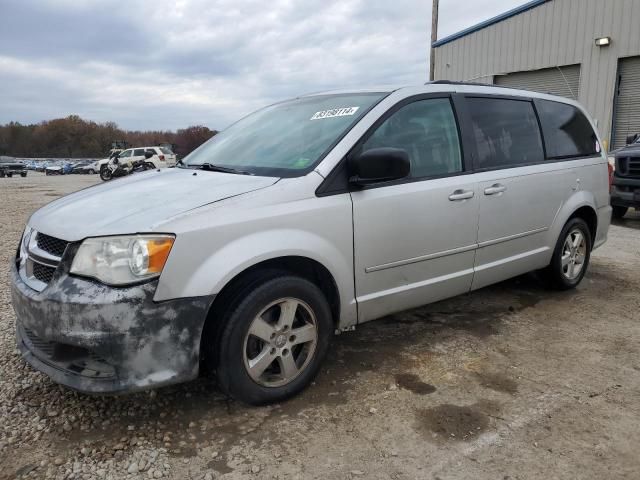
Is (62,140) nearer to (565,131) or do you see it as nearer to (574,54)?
(574,54)

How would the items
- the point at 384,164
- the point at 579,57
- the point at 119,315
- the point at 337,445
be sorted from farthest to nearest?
the point at 579,57 < the point at 384,164 < the point at 337,445 < the point at 119,315

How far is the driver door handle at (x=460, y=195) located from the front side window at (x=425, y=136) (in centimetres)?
15

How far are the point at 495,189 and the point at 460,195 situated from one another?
1.35ft

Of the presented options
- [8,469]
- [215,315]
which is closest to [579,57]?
[215,315]

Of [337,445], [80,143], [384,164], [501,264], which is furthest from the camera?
[80,143]

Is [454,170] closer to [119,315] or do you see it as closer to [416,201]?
[416,201]

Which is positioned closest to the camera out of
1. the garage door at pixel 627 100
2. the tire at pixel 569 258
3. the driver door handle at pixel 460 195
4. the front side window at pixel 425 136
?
the front side window at pixel 425 136

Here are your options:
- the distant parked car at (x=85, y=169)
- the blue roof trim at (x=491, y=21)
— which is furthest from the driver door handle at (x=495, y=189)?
the distant parked car at (x=85, y=169)

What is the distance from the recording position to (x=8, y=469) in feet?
7.29

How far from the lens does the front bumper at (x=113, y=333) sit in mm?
2227

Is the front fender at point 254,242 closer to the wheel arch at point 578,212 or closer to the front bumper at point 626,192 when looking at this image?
the wheel arch at point 578,212

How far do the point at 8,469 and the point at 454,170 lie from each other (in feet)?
9.79

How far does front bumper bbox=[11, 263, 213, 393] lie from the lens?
87.7 inches

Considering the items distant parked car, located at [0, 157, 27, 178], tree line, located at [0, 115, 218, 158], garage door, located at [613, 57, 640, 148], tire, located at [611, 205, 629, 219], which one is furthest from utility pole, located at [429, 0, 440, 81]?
tree line, located at [0, 115, 218, 158]
